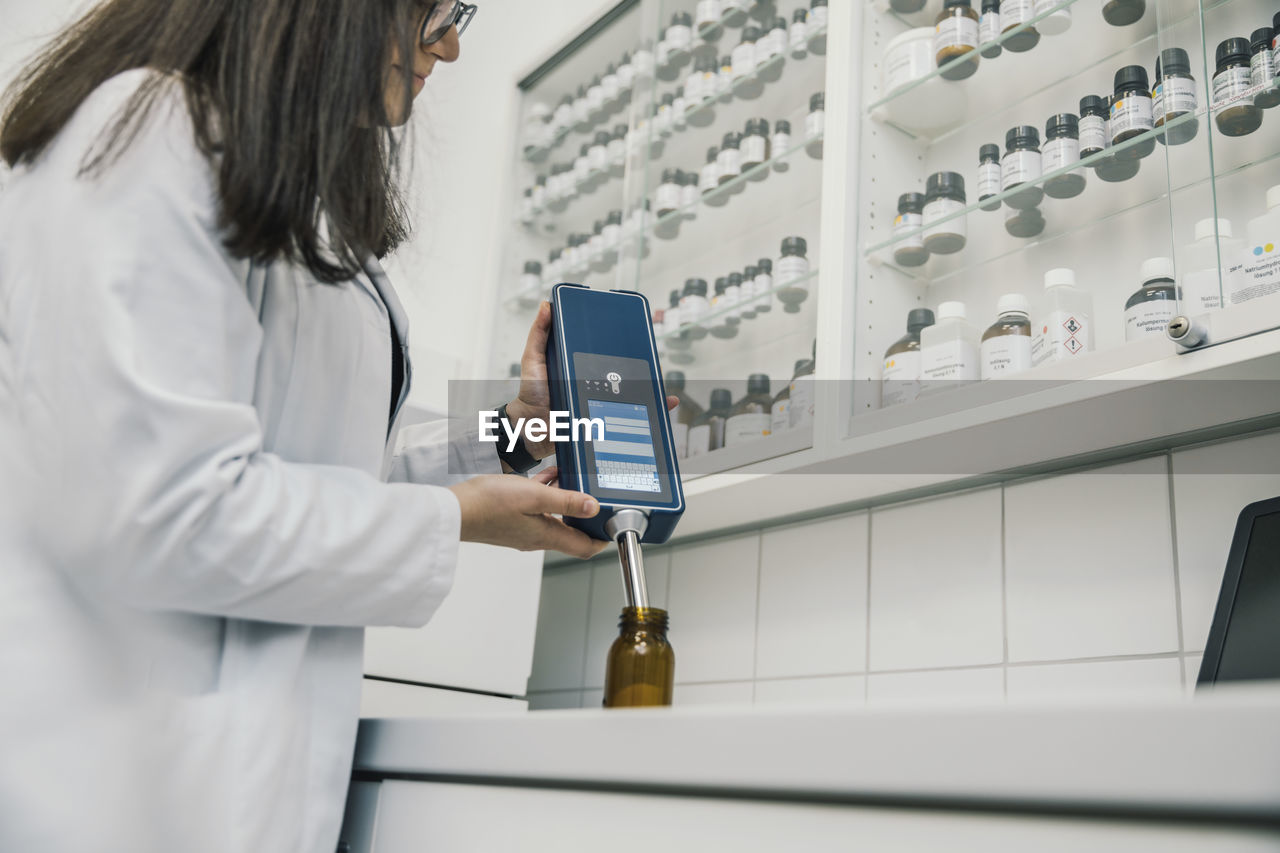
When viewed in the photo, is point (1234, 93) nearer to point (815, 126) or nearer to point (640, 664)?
point (815, 126)

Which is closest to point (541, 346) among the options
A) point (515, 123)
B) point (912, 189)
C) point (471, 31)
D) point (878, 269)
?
point (878, 269)

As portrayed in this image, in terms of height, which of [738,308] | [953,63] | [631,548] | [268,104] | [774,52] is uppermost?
[774,52]

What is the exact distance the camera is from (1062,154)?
4.22 ft

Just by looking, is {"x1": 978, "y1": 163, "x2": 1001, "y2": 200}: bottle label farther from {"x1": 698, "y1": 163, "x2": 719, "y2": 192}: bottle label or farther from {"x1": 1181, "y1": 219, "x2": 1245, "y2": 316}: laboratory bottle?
{"x1": 698, "y1": 163, "x2": 719, "y2": 192}: bottle label

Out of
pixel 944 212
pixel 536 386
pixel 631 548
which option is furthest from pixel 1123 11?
pixel 631 548

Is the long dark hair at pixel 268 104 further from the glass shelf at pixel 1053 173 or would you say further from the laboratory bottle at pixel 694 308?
the laboratory bottle at pixel 694 308

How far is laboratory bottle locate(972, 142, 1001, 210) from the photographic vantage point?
4.50ft

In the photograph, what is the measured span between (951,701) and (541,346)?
536mm

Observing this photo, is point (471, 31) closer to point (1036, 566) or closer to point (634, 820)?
point (1036, 566)

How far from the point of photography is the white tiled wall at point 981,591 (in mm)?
1178

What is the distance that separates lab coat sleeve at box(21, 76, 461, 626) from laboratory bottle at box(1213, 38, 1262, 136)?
97cm

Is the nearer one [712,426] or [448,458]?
[448,458]

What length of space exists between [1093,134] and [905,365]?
0.35m

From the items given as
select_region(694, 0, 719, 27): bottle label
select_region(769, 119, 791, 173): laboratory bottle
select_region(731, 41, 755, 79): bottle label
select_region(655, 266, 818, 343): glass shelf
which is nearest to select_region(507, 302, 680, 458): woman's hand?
select_region(655, 266, 818, 343): glass shelf
